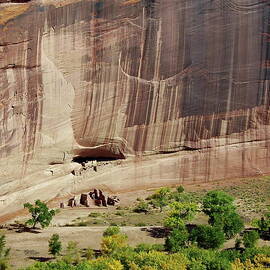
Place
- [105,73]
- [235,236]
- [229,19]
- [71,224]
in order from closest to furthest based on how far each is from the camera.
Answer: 1. [235,236]
2. [71,224]
3. [105,73]
4. [229,19]

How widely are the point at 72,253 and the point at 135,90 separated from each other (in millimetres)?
10990

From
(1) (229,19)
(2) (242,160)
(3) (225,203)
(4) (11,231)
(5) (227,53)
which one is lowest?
(4) (11,231)

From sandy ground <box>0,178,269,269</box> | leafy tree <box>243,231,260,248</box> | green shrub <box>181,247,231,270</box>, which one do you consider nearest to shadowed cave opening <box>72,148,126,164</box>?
sandy ground <box>0,178,269,269</box>

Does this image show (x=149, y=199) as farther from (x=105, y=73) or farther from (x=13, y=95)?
(x=13, y=95)

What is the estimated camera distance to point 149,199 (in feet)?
91.1

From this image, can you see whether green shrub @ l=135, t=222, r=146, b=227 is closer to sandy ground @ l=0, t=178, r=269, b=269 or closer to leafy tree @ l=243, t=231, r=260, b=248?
sandy ground @ l=0, t=178, r=269, b=269

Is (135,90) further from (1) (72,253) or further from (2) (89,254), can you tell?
(2) (89,254)

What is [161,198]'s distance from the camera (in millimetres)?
26469

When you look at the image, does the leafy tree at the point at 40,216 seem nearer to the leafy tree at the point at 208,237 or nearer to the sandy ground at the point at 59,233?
the sandy ground at the point at 59,233

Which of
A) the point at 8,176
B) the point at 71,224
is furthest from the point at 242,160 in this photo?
the point at 8,176

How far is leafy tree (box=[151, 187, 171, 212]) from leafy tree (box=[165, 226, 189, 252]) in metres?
5.80

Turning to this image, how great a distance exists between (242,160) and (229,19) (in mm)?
8172

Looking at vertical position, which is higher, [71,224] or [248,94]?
[248,94]

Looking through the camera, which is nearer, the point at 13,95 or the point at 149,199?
the point at 13,95
